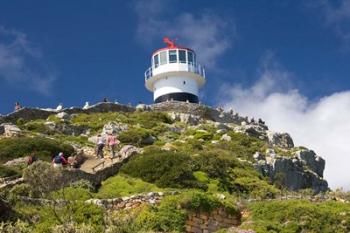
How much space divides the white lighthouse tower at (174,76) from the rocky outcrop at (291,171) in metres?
21.6

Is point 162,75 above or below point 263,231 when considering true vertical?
above

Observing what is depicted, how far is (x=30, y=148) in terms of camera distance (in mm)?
34344

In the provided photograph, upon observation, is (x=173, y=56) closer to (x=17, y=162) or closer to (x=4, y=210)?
(x=17, y=162)

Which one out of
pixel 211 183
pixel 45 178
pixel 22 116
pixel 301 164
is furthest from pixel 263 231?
pixel 22 116

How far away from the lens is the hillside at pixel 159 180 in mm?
20856

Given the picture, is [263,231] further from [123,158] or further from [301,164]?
[301,164]

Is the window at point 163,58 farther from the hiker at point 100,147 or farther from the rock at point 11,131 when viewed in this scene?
the hiker at point 100,147

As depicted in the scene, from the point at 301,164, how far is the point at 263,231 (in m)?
22.3

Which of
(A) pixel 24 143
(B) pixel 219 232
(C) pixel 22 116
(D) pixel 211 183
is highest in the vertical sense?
(C) pixel 22 116

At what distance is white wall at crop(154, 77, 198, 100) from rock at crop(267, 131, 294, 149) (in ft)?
44.3

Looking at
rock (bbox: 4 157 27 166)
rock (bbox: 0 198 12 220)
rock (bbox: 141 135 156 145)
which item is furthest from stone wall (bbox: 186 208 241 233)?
rock (bbox: 141 135 156 145)

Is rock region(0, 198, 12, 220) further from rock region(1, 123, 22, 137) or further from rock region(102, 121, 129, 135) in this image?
rock region(102, 121, 129, 135)

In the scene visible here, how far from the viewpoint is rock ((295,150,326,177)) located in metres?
46.3

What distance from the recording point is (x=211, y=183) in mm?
31344
